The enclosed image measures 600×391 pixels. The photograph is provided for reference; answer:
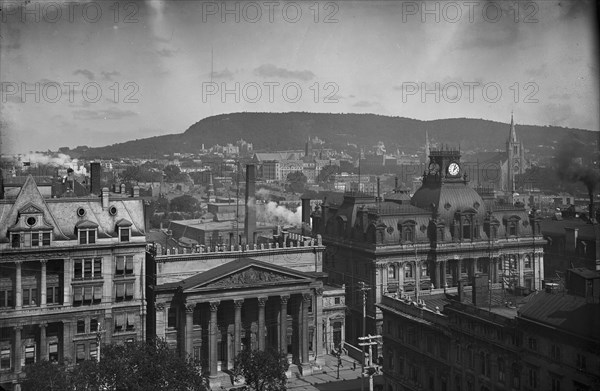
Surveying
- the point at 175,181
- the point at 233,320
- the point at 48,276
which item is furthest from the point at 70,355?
the point at 175,181

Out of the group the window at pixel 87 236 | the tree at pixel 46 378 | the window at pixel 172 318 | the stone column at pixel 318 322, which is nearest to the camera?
the tree at pixel 46 378

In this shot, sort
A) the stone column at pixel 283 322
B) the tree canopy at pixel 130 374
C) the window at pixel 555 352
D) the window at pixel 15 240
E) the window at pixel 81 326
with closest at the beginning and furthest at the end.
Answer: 1. the window at pixel 555 352
2. the tree canopy at pixel 130 374
3. the window at pixel 15 240
4. the window at pixel 81 326
5. the stone column at pixel 283 322

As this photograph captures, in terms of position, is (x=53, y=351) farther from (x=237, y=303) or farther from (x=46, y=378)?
(x=237, y=303)

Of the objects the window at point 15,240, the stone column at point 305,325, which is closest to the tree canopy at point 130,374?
the window at point 15,240

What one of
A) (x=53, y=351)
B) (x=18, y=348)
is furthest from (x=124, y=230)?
(x=18, y=348)

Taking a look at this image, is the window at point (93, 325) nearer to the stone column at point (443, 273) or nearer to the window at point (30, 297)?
the window at point (30, 297)

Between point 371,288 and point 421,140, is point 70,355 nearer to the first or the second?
point 371,288

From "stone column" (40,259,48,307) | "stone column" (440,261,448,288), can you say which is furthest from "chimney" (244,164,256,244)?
"stone column" (40,259,48,307)

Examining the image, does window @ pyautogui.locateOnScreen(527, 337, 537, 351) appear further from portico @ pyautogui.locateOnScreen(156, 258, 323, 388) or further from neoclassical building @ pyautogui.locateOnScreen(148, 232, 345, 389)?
neoclassical building @ pyautogui.locateOnScreen(148, 232, 345, 389)
